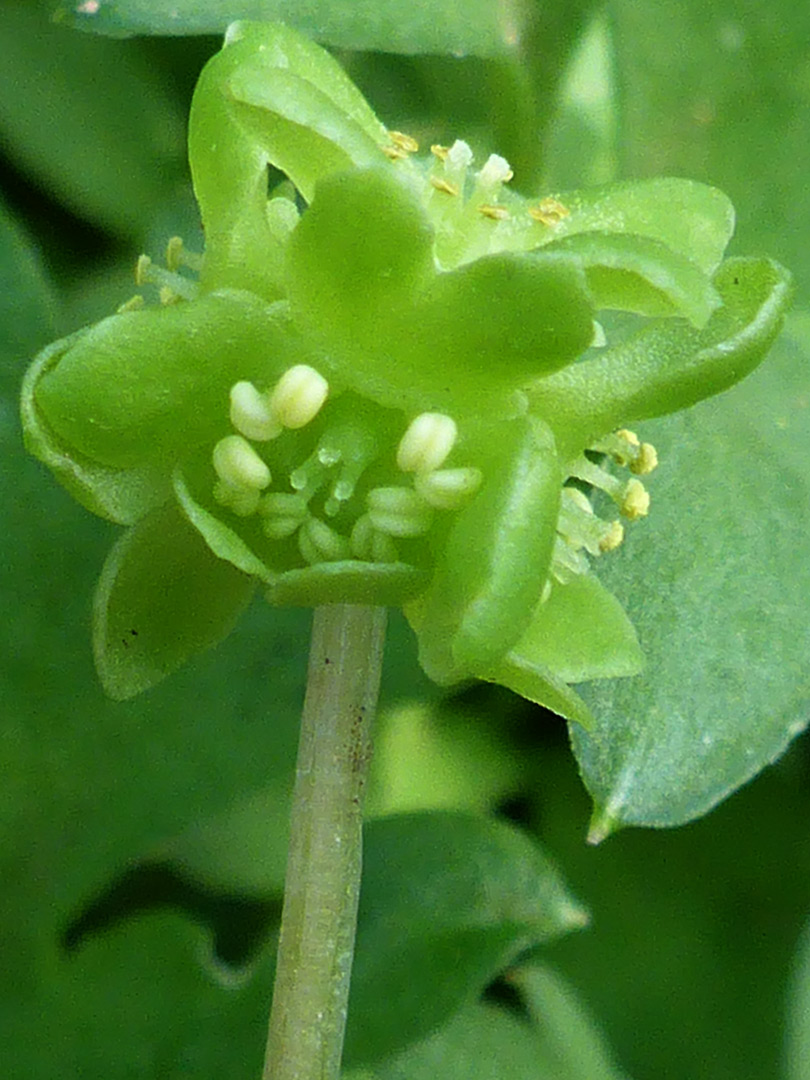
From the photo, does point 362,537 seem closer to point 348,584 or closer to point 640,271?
point 348,584

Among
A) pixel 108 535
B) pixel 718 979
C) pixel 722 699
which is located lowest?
pixel 718 979

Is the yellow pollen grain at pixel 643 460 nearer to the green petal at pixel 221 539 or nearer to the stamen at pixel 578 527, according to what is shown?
the stamen at pixel 578 527

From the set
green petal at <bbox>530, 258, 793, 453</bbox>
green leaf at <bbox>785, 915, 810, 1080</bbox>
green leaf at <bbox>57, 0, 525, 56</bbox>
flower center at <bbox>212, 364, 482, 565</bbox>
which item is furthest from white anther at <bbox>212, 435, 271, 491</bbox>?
green leaf at <bbox>785, 915, 810, 1080</bbox>

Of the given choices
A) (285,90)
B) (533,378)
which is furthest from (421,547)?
(285,90)

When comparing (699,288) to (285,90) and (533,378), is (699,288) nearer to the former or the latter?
(533,378)

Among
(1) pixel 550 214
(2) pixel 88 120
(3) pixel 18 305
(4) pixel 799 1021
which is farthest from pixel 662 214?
(4) pixel 799 1021

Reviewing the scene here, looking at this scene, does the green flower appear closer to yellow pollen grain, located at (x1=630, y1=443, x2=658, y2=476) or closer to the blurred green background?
yellow pollen grain, located at (x1=630, y1=443, x2=658, y2=476)

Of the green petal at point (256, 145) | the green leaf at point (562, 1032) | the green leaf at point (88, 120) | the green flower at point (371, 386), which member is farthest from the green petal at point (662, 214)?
the green leaf at point (562, 1032)
